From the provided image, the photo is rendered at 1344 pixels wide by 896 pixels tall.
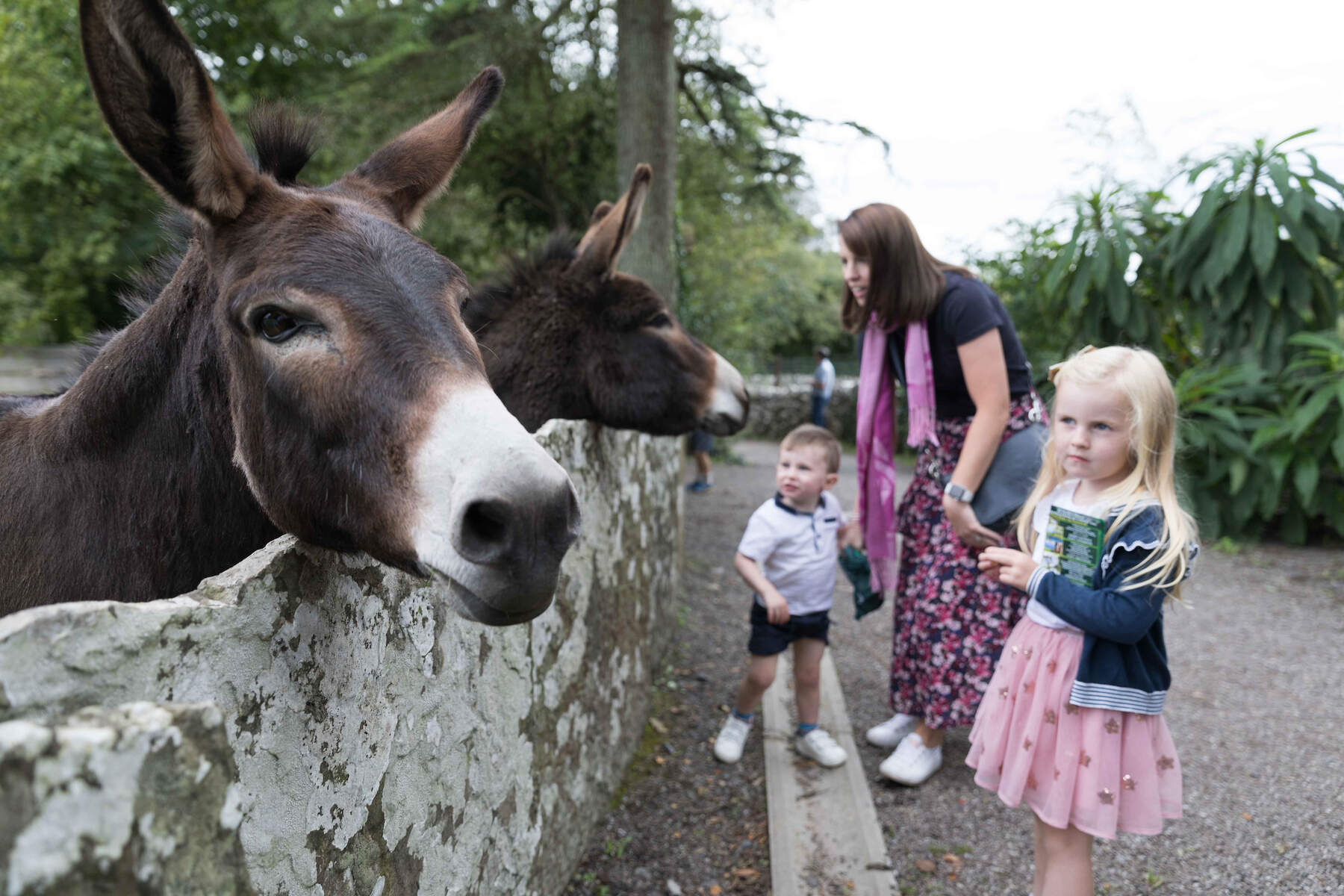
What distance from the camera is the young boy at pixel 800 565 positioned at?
3410mm

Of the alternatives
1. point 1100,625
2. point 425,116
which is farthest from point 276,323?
point 425,116

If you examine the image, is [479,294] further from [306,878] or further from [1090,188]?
[1090,188]

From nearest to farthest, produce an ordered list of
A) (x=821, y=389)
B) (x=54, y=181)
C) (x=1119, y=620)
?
(x=1119, y=620)
(x=54, y=181)
(x=821, y=389)

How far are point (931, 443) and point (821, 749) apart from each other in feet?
4.70

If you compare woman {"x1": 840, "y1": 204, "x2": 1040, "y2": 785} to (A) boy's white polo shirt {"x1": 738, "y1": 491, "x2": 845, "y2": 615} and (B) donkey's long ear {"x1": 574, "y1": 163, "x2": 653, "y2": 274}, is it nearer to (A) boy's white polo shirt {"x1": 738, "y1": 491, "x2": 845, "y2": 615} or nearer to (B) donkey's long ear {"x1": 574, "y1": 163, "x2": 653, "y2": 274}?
(A) boy's white polo shirt {"x1": 738, "y1": 491, "x2": 845, "y2": 615}

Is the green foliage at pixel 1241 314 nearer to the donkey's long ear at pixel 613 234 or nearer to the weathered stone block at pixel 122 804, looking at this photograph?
the donkey's long ear at pixel 613 234

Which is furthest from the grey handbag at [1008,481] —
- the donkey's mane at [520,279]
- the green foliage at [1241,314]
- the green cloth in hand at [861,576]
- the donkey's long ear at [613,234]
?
the green foliage at [1241,314]

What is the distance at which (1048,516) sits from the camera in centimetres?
238

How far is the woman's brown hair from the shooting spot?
3109 mm

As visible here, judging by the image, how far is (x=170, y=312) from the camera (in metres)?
1.71

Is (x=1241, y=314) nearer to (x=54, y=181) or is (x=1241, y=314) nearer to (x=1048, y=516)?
(x=1048, y=516)

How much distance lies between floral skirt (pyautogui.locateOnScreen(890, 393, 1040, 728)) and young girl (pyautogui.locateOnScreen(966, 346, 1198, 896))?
87 cm

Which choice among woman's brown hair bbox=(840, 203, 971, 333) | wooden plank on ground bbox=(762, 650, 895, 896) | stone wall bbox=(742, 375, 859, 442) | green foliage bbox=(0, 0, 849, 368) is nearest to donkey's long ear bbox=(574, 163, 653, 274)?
green foliage bbox=(0, 0, 849, 368)

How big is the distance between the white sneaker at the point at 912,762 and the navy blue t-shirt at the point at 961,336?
144 cm
